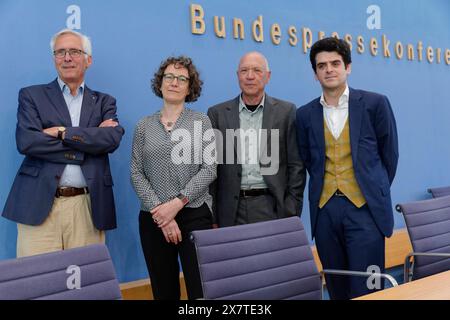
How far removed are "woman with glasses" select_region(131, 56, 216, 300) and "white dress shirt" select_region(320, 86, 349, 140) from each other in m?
0.65

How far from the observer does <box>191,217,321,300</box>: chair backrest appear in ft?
6.17

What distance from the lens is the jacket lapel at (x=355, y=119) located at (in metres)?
2.67

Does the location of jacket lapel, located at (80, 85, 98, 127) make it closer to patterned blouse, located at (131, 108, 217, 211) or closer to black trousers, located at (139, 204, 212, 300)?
patterned blouse, located at (131, 108, 217, 211)

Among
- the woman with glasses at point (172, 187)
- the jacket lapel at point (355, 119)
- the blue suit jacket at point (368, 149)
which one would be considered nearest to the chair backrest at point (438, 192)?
the blue suit jacket at point (368, 149)

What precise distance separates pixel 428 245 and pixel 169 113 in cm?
153

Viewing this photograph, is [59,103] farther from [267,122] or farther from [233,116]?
[267,122]

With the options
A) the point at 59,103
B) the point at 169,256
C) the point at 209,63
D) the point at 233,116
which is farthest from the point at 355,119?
the point at 59,103

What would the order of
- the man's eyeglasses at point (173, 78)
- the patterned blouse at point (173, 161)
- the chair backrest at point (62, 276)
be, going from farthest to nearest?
the man's eyeglasses at point (173, 78) → the patterned blouse at point (173, 161) → the chair backrest at point (62, 276)

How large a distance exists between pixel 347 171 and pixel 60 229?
5.03ft

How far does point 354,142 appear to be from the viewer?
8.77ft

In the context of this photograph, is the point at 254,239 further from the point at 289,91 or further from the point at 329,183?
the point at 289,91

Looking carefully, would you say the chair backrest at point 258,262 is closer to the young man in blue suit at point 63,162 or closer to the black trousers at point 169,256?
the black trousers at point 169,256

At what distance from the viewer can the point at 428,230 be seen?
265 centimetres
